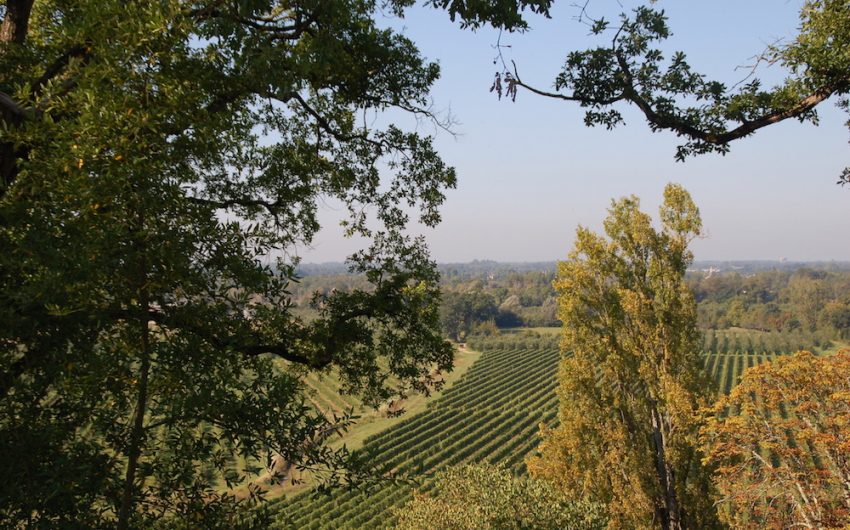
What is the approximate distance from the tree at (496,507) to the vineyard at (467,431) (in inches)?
317

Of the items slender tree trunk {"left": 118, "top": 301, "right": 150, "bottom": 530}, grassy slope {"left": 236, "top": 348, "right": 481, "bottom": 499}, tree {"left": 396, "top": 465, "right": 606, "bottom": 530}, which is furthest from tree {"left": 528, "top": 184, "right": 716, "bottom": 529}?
grassy slope {"left": 236, "top": 348, "right": 481, "bottom": 499}

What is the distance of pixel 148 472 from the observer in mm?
3379

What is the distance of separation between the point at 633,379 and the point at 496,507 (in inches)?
192

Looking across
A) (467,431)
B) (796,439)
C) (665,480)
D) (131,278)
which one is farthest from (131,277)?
(467,431)

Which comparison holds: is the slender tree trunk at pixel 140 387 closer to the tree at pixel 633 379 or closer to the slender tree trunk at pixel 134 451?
the slender tree trunk at pixel 134 451

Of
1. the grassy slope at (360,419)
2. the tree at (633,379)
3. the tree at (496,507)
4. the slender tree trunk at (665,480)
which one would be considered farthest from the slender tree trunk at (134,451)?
the grassy slope at (360,419)

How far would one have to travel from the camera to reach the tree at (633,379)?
11.0 meters

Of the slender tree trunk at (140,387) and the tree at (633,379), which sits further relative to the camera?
the tree at (633,379)

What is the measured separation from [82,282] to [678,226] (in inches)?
482

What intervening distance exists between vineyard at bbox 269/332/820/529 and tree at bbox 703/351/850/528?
1250 cm

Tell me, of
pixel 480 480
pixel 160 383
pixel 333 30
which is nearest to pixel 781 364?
pixel 480 480

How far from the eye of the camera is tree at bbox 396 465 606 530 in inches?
346

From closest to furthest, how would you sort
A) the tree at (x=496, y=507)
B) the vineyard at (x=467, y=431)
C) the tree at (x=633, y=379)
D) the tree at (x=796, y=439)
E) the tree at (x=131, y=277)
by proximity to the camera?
the tree at (x=131, y=277) → the tree at (x=796, y=439) → the tree at (x=496, y=507) → the tree at (x=633, y=379) → the vineyard at (x=467, y=431)

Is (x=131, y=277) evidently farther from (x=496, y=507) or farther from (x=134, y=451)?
(x=496, y=507)
